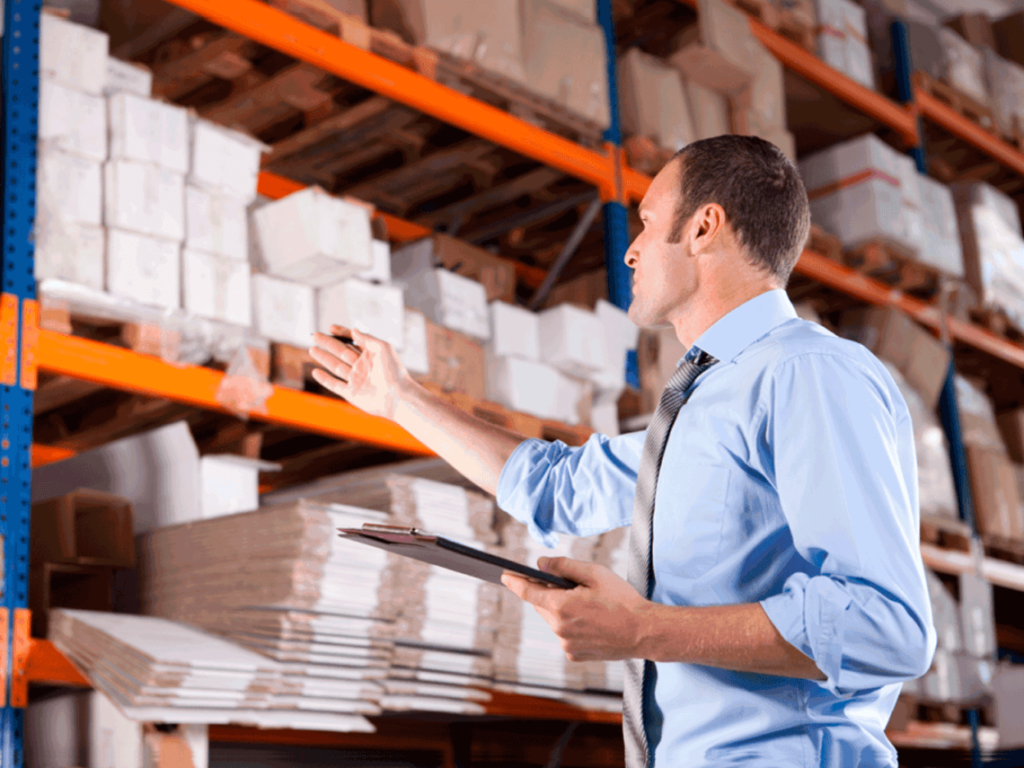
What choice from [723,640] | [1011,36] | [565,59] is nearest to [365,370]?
[723,640]

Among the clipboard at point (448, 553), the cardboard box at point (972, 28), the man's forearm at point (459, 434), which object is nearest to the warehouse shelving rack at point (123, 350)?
the man's forearm at point (459, 434)

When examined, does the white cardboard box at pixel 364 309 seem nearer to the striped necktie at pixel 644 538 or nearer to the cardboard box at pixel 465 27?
the cardboard box at pixel 465 27

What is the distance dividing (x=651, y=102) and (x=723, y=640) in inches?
152

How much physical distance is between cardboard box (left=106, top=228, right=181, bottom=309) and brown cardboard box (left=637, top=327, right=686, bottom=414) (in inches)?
81.9

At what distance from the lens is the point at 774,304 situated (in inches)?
68.2

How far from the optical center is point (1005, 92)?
24.0 ft

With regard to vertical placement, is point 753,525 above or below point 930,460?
below

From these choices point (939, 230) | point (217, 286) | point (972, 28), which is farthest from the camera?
point (972, 28)

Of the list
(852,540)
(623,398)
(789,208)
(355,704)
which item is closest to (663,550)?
(852,540)

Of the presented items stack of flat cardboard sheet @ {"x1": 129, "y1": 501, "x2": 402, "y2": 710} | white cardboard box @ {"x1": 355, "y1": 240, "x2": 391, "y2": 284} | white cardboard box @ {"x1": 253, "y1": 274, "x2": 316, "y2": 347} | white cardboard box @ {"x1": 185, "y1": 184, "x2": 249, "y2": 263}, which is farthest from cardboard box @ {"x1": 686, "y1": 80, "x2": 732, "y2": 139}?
stack of flat cardboard sheet @ {"x1": 129, "y1": 501, "x2": 402, "y2": 710}

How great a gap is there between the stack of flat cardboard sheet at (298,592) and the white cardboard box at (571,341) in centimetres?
115

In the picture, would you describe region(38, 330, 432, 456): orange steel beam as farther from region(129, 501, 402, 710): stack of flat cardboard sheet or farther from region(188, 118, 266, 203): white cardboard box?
region(188, 118, 266, 203): white cardboard box

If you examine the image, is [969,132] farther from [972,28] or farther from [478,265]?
[478,265]

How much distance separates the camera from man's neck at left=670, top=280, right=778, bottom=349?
1794 mm
